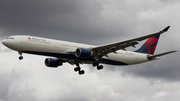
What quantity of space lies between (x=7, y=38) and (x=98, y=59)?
16.0 meters

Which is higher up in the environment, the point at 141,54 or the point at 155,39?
the point at 155,39

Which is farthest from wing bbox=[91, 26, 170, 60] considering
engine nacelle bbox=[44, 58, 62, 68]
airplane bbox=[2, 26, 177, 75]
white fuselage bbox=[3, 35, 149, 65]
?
engine nacelle bbox=[44, 58, 62, 68]

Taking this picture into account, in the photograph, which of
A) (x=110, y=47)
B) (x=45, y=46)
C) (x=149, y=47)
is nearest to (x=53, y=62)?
(x=45, y=46)

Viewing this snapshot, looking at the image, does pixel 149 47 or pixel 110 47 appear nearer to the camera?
pixel 110 47

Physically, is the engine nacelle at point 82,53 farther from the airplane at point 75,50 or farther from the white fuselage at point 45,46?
the white fuselage at point 45,46

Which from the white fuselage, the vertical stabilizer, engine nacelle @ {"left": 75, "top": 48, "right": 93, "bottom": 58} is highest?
the vertical stabilizer

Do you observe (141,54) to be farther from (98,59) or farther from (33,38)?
(33,38)

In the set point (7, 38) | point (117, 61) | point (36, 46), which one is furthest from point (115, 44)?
point (7, 38)

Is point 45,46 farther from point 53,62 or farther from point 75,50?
point 53,62

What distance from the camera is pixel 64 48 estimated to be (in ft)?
152

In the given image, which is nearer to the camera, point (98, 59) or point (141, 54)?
point (98, 59)

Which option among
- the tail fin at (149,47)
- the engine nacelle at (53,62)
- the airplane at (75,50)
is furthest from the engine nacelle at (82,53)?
the tail fin at (149,47)

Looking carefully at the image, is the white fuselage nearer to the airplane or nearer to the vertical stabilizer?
the airplane

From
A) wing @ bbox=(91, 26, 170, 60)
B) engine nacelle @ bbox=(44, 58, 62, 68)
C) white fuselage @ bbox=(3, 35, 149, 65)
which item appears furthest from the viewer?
engine nacelle @ bbox=(44, 58, 62, 68)
